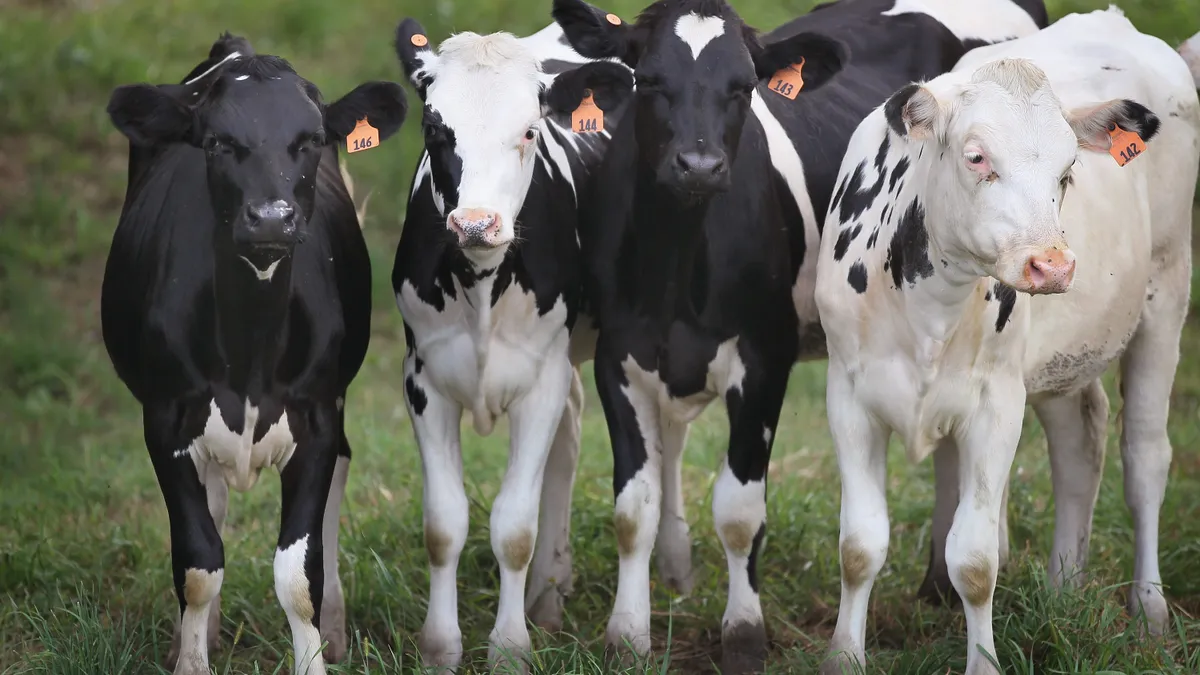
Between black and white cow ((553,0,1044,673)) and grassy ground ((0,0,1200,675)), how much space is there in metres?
0.48

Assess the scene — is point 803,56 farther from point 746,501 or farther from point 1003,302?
point 746,501

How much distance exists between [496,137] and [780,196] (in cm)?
126

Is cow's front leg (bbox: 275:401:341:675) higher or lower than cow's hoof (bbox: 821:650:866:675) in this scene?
higher

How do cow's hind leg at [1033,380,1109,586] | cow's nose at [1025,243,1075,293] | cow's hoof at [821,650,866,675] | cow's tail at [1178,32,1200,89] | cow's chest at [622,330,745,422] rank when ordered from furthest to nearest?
cow's tail at [1178,32,1200,89]
cow's hind leg at [1033,380,1109,586]
cow's chest at [622,330,745,422]
cow's hoof at [821,650,866,675]
cow's nose at [1025,243,1075,293]

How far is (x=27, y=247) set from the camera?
11719 millimetres

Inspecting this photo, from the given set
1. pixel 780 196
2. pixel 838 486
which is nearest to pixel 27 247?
pixel 838 486

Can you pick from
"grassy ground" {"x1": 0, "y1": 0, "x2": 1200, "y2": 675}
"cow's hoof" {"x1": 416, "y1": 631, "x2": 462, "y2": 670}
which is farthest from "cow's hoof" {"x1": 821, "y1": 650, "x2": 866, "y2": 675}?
"cow's hoof" {"x1": 416, "y1": 631, "x2": 462, "y2": 670}

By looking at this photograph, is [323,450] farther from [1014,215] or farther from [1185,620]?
[1185,620]

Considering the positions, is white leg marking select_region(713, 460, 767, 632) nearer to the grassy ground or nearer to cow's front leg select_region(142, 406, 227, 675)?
the grassy ground

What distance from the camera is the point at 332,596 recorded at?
652 centimetres

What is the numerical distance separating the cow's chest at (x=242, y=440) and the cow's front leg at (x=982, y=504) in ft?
7.84

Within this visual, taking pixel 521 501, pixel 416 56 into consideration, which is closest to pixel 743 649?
pixel 521 501

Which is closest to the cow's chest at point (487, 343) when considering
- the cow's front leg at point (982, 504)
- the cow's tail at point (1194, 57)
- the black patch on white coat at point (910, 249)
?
the black patch on white coat at point (910, 249)

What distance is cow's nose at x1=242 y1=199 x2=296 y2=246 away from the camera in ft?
17.3
